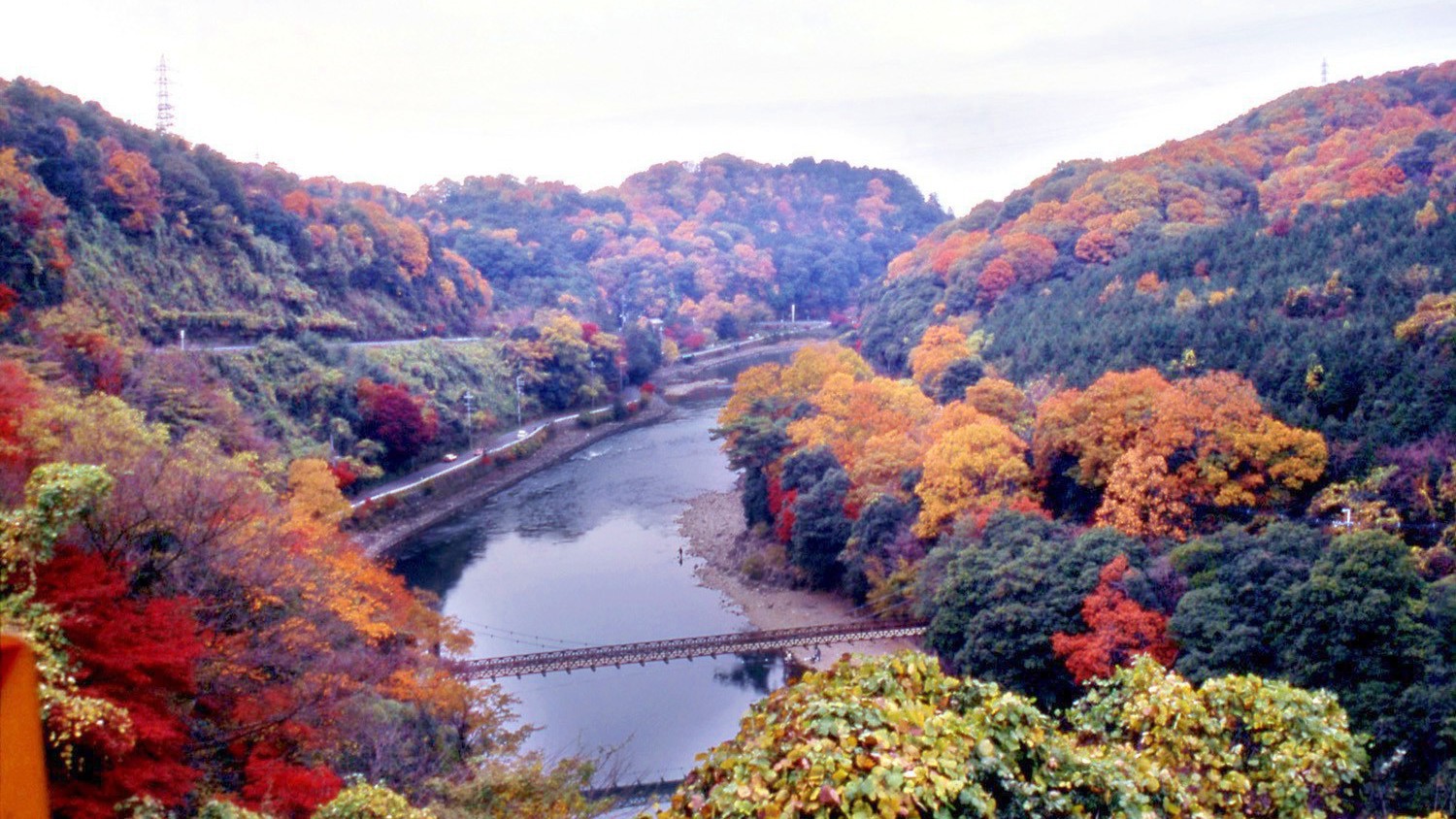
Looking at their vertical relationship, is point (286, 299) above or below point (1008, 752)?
above

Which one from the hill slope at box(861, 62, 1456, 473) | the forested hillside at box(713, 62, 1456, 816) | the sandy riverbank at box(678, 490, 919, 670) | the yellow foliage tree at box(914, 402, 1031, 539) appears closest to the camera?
the forested hillside at box(713, 62, 1456, 816)

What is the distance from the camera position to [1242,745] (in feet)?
10.2

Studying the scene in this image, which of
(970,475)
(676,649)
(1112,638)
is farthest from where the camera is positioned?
(970,475)

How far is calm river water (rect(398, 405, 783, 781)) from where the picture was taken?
397 inches

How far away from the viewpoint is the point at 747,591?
14242 millimetres

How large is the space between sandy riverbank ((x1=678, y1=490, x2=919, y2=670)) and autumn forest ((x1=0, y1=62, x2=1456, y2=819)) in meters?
0.51

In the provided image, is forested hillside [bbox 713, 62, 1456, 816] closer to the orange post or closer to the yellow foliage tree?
the yellow foliage tree

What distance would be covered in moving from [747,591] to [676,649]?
12.4 feet

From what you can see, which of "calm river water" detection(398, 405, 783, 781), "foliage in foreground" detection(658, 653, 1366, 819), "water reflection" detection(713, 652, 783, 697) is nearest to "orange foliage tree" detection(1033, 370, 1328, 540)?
"water reflection" detection(713, 652, 783, 697)

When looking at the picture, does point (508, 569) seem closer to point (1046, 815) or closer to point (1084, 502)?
point (1084, 502)

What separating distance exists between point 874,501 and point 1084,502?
8.74 feet

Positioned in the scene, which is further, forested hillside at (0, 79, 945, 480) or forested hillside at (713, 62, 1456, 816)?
forested hillside at (0, 79, 945, 480)

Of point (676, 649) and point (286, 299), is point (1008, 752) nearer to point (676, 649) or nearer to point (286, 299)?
point (676, 649)

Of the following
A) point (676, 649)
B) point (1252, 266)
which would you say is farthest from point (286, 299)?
point (1252, 266)
